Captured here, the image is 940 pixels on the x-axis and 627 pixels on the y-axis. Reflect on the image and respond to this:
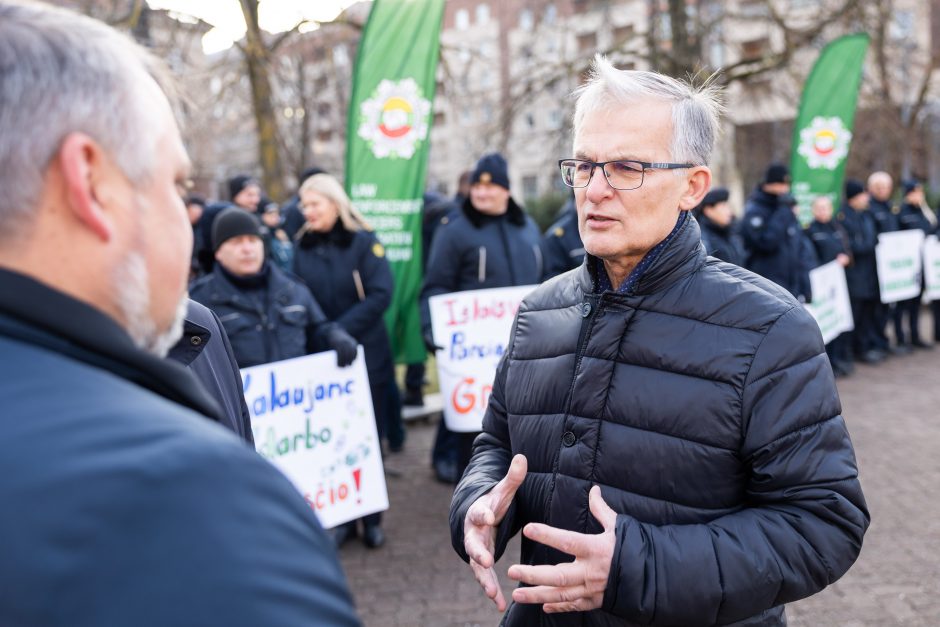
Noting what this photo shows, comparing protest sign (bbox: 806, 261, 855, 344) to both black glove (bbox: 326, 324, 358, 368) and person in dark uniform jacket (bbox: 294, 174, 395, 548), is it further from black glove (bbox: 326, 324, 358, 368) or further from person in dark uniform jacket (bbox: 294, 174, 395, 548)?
black glove (bbox: 326, 324, 358, 368)

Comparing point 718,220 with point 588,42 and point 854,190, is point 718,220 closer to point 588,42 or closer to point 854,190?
point 854,190

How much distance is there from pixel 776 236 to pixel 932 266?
431 cm

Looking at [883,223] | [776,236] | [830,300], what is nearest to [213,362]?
[776,236]

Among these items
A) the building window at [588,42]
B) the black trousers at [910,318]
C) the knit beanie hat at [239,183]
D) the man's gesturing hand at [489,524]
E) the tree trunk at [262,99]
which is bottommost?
the black trousers at [910,318]

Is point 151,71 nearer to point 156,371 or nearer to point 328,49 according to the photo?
point 156,371

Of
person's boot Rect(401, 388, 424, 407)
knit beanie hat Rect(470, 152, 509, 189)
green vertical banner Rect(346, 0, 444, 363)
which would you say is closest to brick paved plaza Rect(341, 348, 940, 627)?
person's boot Rect(401, 388, 424, 407)

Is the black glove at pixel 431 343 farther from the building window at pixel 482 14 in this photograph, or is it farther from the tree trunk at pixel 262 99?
the building window at pixel 482 14

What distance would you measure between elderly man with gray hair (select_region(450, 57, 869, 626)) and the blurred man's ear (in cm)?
104

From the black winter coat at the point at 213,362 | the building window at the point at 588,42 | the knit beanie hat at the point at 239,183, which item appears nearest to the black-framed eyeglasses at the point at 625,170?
the black winter coat at the point at 213,362

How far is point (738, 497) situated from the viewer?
1.84 m

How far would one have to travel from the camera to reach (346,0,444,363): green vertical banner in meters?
7.10

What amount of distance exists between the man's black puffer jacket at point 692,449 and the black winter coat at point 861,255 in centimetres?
975

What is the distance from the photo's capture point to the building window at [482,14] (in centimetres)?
5890

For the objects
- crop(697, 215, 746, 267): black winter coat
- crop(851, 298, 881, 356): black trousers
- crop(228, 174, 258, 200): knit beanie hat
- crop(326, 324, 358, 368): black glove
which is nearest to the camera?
crop(326, 324, 358, 368): black glove
